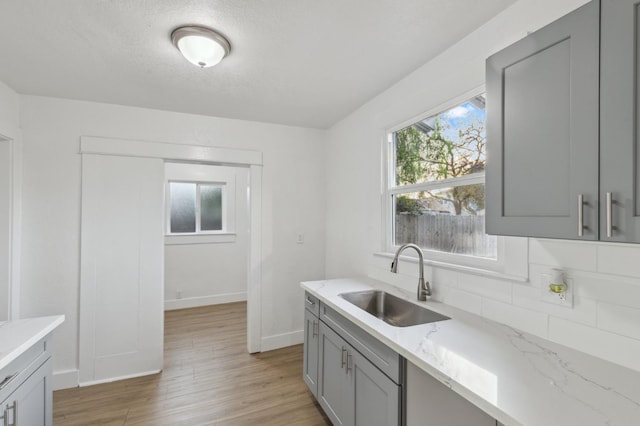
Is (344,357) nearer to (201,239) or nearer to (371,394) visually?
(371,394)

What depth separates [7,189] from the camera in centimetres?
241

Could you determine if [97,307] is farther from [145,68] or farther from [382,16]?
[382,16]

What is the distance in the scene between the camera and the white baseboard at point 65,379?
101 inches

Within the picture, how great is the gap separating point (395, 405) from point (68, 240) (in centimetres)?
288

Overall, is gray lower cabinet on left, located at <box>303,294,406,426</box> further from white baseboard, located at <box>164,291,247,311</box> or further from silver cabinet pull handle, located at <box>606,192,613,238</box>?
white baseboard, located at <box>164,291,247,311</box>

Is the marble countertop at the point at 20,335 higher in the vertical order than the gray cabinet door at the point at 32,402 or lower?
higher

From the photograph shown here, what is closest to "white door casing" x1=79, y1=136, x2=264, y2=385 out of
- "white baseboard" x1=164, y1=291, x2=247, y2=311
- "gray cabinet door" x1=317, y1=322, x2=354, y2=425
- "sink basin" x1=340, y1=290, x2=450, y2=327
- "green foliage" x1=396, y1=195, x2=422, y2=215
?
"gray cabinet door" x1=317, y1=322, x2=354, y2=425

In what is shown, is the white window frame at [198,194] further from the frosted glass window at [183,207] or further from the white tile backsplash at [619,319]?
the white tile backsplash at [619,319]

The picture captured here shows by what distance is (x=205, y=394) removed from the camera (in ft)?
8.04

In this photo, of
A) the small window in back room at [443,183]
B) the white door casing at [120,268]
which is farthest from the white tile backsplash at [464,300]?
the white door casing at [120,268]

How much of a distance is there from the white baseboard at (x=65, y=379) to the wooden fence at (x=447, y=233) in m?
2.96

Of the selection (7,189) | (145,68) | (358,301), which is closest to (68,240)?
(7,189)

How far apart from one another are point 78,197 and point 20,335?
1.54m

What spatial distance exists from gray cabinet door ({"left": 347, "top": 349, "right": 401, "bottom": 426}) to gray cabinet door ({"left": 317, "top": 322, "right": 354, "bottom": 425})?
0.07 meters
